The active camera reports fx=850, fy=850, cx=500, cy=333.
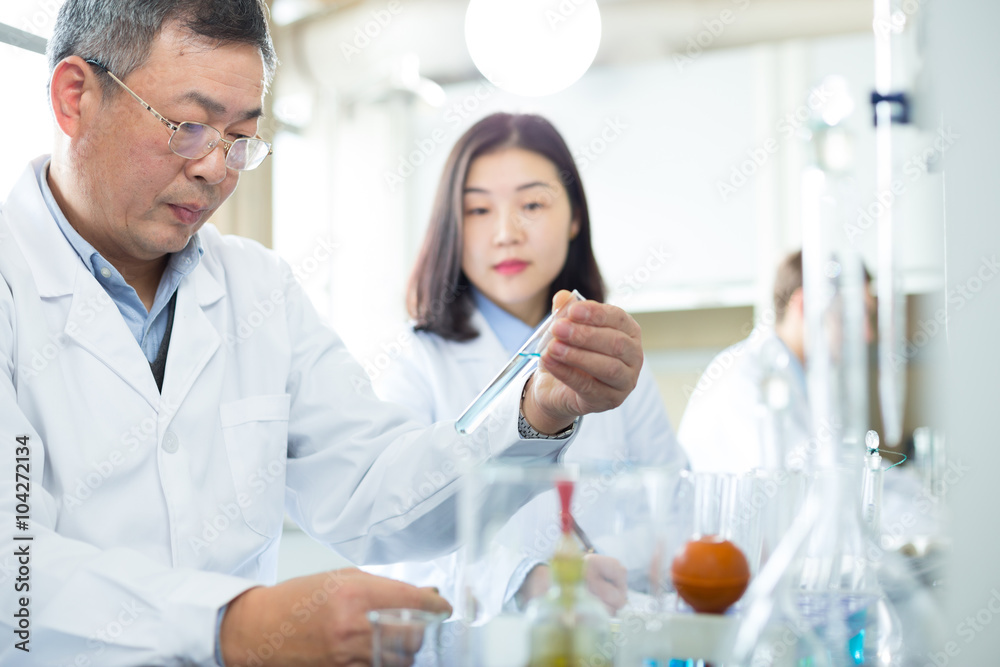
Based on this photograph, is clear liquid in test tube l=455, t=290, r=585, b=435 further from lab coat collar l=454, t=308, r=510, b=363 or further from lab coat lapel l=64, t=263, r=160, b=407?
lab coat collar l=454, t=308, r=510, b=363

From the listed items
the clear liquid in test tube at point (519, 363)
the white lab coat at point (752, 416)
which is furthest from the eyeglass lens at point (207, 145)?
the white lab coat at point (752, 416)

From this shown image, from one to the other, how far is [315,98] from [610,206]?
1412 mm

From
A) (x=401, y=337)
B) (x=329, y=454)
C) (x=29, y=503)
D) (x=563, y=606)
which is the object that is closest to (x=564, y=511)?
(x=563, y=606)

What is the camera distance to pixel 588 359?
1.05m

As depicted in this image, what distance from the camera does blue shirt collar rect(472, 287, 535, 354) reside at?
6.29 feet

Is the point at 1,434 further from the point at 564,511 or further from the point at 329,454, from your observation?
the point at 564,511

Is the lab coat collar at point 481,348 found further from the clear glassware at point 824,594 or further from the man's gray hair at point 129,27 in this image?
the clear glassware at point 824,594

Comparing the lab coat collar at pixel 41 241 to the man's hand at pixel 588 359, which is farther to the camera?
the lab coat collar at pixel 41 241

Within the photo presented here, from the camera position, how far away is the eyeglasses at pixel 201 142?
1160mm

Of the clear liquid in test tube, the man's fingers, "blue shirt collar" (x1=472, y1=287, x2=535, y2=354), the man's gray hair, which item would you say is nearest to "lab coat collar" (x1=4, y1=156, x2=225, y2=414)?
the man's gray hair

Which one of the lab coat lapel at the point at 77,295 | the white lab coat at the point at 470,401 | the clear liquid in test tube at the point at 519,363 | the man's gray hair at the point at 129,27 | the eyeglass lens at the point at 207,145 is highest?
the man's gray hair at the point at 129,27

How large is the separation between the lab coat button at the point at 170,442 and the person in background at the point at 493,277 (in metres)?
0.65

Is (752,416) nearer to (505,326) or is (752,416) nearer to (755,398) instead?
(755,398)

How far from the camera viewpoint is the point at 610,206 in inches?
151
